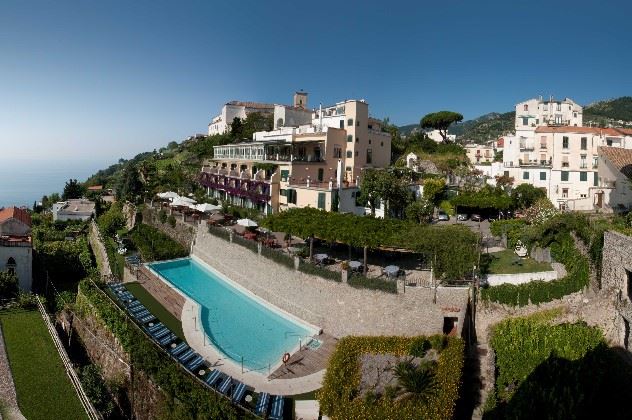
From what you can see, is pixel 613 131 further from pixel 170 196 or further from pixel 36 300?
pixel 36 300

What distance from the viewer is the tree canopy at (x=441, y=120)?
60344 millimetres

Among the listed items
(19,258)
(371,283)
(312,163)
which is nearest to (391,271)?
(371,283)

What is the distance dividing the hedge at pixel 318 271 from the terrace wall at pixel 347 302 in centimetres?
25

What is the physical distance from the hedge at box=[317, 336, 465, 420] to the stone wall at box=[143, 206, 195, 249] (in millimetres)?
22757

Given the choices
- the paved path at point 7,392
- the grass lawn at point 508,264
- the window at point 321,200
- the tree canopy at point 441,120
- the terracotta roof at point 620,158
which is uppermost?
the tree canopy at point 441,120

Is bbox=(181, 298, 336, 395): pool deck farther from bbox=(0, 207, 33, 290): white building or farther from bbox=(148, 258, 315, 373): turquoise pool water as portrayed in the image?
bbox=(0, 207, 33, 290): white building

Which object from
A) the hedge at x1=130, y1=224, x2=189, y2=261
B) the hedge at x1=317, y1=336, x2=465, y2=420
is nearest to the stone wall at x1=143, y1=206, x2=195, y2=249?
the hedge at x1=130, y1=224, x2=189, y2=261

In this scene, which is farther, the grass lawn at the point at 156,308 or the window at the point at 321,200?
the window at the point at 321,200

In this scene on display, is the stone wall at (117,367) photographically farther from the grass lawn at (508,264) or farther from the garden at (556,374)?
the grass lawn at (508,264)

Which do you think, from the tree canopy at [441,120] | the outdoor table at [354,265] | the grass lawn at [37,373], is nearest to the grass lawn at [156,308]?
the grass lawn at [37,373]

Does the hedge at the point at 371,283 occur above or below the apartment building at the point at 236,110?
below

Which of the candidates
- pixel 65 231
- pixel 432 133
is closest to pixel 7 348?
pixel 65 231

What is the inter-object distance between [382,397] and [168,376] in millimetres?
8583

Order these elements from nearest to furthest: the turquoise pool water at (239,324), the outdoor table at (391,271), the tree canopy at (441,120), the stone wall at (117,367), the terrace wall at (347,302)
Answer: the stone wall at (117,367)
the terrace wall at (347,302)
the turquoise pool water at (239,324)
the outdoor table at (391,271)
the tree canopy at (441,120)
